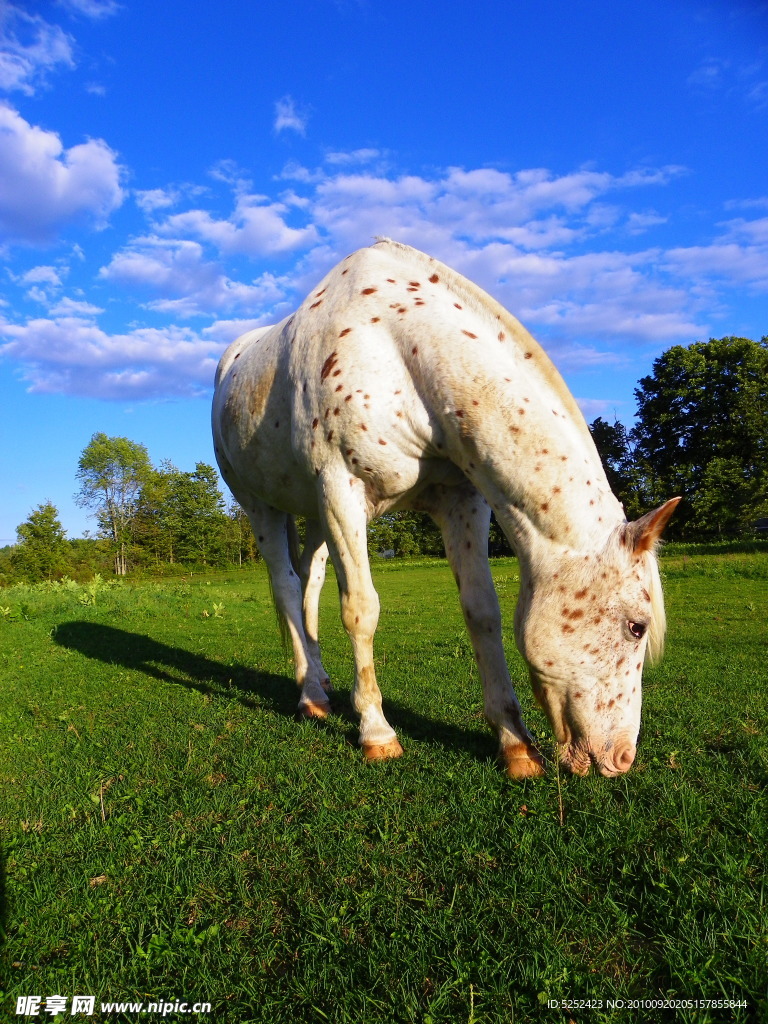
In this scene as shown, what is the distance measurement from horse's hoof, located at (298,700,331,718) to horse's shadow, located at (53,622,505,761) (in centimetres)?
12

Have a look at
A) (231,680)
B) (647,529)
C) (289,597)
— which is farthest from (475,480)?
(231,680)

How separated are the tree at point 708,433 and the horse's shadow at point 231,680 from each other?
110 feet

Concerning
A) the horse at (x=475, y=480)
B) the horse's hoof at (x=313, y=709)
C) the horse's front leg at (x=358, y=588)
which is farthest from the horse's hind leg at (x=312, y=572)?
the horse's front leg at (x=358, y=588)

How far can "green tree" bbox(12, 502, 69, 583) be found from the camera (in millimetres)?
47344

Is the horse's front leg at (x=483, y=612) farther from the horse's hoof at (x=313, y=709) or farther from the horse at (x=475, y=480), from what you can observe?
the horse's hoof at (x=313, y=709)

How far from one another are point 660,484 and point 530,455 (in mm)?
39352

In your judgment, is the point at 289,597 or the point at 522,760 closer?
the point at 522,760

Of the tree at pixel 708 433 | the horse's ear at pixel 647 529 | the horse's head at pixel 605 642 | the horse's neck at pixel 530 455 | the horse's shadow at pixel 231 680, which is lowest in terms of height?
the horse's shadow at pixel 231 680

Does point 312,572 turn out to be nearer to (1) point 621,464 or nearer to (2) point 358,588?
(2) point 358,588

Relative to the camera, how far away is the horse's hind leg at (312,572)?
5.61 m

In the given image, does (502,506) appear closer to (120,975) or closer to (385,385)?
(385,385)

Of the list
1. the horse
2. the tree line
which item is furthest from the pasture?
the tree line

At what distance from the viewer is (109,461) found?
59.1m

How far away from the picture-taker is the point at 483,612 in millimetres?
3832
